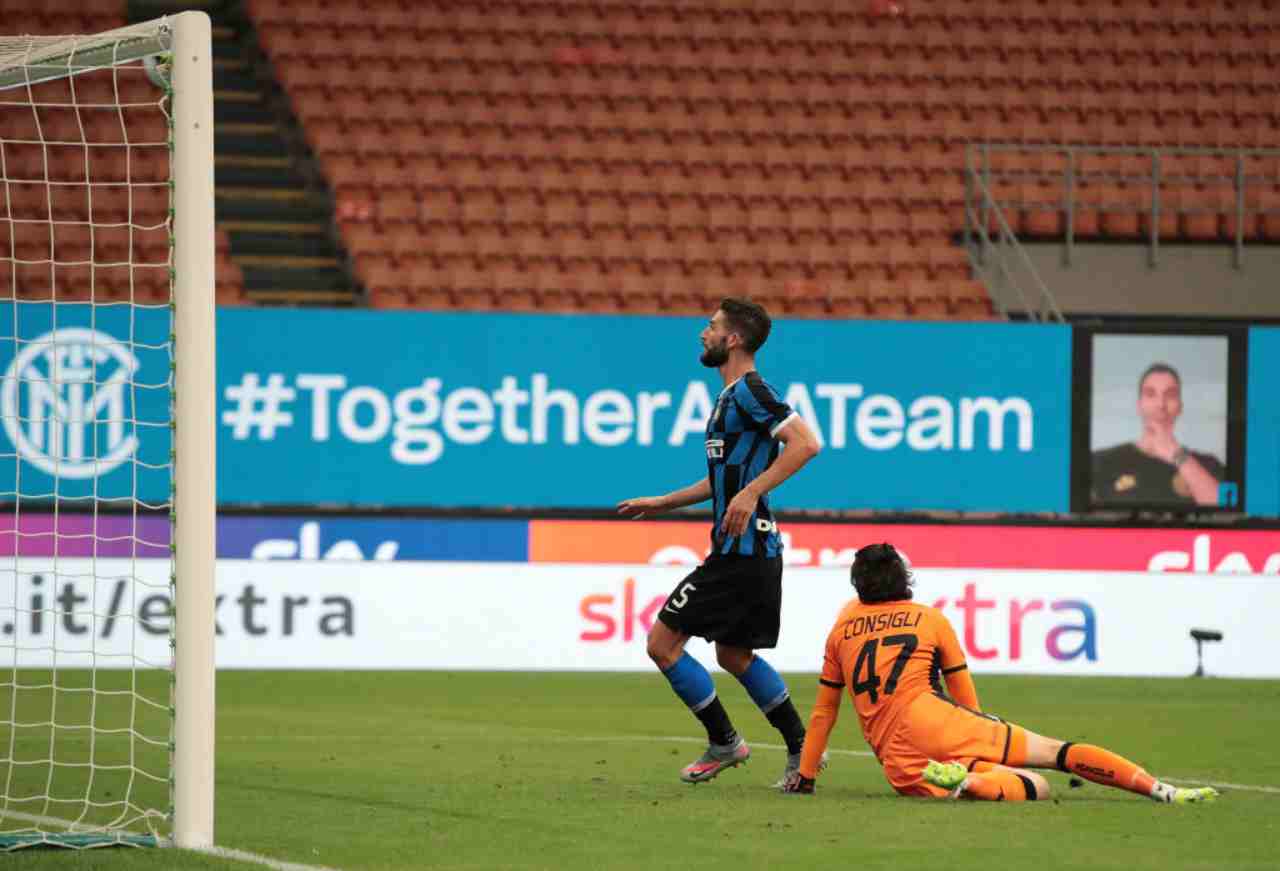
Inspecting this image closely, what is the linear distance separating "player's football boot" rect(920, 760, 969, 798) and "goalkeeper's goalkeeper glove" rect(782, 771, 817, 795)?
591 millimetres

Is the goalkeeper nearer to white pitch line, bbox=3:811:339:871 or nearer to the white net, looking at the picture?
white pitch line, bbox=3:811:339:871

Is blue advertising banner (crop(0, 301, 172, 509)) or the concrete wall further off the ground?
the concrete wall

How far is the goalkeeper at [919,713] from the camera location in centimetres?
691

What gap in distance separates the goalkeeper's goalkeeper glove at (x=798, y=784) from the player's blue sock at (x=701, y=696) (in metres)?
0.32

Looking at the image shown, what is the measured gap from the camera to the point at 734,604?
7527mm

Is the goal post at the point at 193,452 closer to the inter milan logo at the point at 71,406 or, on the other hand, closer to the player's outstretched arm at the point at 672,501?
the player's outstretched arm at the point at 672,501

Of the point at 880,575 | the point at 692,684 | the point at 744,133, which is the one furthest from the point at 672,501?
the point at 744,133

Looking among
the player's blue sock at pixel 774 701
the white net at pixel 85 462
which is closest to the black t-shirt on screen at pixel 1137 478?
the white net at pixel 85 462

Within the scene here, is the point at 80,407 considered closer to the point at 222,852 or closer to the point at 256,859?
the point at 222,852

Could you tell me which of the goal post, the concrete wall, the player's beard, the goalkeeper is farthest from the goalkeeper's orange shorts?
the concrete wall

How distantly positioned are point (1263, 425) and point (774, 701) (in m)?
9.06

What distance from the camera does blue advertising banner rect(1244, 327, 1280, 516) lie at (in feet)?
50.9

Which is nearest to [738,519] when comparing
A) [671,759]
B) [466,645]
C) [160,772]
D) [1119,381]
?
[671,759]

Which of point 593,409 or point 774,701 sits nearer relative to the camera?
point 774,701
